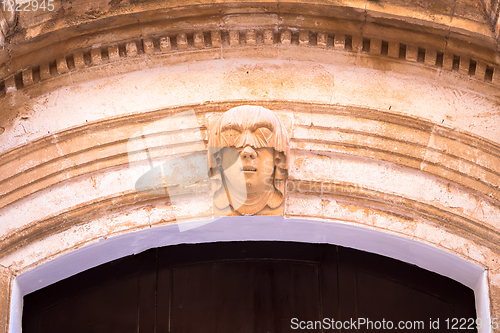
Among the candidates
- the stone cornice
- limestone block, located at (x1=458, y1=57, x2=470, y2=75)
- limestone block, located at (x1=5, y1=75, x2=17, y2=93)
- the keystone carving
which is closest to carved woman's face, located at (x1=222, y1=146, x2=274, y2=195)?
the keystone carving

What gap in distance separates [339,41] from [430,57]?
0.59 m

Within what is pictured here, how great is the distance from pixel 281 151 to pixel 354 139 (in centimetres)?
55

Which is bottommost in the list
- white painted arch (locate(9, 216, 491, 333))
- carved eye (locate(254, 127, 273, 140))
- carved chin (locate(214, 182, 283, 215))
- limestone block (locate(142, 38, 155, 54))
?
white painted arch (locate(9, 216, 491, 333))

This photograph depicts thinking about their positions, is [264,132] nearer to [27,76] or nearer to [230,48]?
[230,48]

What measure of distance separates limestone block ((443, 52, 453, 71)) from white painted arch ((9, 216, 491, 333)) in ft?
3.80

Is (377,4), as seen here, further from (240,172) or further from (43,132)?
(43,132)

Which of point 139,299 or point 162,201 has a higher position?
point 162,201

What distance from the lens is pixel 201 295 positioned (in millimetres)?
3881

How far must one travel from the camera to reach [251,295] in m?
3.89

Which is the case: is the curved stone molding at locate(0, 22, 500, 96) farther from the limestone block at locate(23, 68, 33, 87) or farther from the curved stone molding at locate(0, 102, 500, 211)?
the curved stone molding at locate(0, 102, 500, 211)

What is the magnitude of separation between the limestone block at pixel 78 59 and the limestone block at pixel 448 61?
2314mm

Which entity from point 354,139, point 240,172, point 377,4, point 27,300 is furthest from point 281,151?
Answer: point 27,300

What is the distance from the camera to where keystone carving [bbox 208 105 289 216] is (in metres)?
3.59

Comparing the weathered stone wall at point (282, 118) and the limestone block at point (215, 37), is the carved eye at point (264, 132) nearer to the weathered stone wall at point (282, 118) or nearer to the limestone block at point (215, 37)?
the weathered stone wall at point (282, 118)
